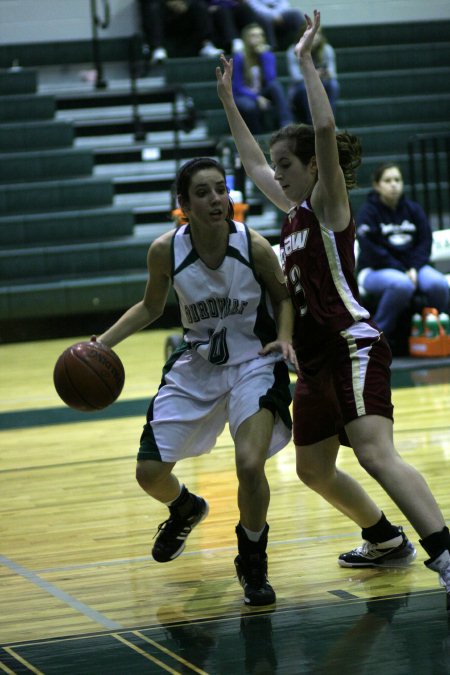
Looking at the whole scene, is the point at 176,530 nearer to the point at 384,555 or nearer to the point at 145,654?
the point at 384,555

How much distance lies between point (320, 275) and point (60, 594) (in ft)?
4.18

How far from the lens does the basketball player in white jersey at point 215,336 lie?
12.0 feet

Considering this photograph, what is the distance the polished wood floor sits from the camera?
10.4 feet

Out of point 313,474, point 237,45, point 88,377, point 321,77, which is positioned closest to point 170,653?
point 313,474

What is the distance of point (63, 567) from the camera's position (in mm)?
4102

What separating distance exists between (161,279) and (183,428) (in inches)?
18.9

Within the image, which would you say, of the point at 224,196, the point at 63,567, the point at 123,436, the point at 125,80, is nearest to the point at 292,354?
the point at 224,196

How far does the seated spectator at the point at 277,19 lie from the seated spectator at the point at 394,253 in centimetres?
483

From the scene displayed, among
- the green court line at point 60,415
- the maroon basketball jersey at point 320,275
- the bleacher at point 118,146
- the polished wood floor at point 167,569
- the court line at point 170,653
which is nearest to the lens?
the court line at point 170,653

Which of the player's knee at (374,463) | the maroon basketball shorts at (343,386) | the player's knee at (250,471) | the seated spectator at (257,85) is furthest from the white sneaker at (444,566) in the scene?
the seated spectator at (257,85)

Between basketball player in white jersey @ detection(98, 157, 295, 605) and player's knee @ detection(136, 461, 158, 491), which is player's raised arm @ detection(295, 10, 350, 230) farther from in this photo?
player's knee @ detection(136, 461, 158, 491)

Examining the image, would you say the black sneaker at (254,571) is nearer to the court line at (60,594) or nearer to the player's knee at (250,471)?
the player's knee at (250,471)

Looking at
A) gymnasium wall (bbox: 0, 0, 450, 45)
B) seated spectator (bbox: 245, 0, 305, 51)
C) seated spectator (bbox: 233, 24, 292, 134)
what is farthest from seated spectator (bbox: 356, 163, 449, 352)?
gymnasium wall (bbox: 0, 0, 450, 45)

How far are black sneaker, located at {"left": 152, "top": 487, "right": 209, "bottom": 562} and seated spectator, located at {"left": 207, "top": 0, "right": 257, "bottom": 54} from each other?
935cm
